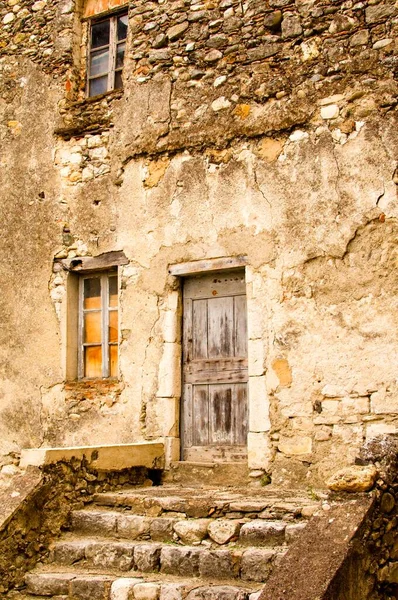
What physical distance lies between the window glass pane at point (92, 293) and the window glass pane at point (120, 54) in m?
2.49

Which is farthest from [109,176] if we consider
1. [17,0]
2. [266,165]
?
[17,0]

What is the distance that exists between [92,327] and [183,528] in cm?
353

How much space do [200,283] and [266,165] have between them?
54.4 inches

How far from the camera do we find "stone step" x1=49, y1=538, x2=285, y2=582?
4.84 metres

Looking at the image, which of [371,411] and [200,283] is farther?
[200,283]

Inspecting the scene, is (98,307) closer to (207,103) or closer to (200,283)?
(200,283)

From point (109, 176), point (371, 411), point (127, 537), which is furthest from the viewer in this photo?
point (109, 176)

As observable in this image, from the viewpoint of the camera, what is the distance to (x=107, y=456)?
6.54 meters

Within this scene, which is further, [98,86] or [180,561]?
[98,86]

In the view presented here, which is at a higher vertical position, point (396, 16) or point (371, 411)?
point (396, 16)

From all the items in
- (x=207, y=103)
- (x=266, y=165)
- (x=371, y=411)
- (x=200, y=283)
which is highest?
(x=207, y=103)

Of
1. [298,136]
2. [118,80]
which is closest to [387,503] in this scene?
[298,136]

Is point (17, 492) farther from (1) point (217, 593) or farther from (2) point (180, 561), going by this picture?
(1) point (217, 593)

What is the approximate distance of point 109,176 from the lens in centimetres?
840
